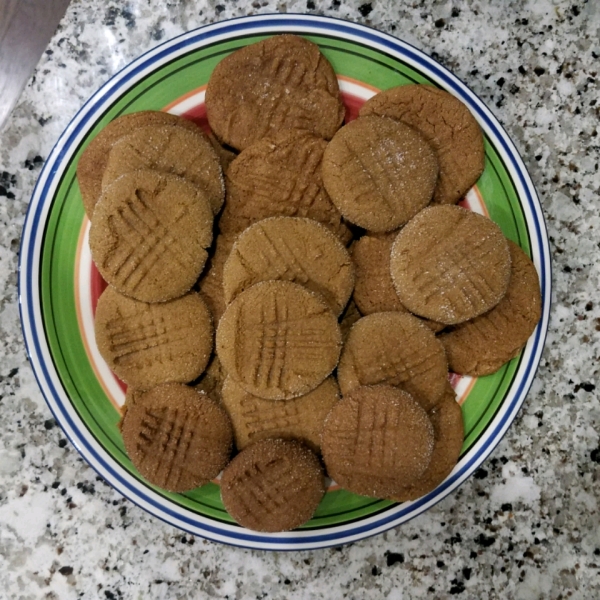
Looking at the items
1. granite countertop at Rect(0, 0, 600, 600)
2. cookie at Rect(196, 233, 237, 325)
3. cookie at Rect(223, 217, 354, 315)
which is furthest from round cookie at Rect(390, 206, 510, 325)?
cookie at Rect(196, 233, 237, 325)

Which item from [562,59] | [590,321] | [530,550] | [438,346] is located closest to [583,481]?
[530,550]

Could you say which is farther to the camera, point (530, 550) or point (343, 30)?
point (530, 550)

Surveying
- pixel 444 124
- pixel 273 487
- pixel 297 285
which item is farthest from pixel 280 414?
pixel 444 124

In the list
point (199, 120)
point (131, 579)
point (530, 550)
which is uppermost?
point (199, 120)

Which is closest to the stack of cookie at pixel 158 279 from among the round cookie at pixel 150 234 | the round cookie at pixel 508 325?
the round cookie at pixel 150 234

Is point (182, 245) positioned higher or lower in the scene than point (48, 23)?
lower

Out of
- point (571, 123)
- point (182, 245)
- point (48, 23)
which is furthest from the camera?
point (48, 23)

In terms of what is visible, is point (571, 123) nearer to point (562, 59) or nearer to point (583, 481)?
point (562, 59)
